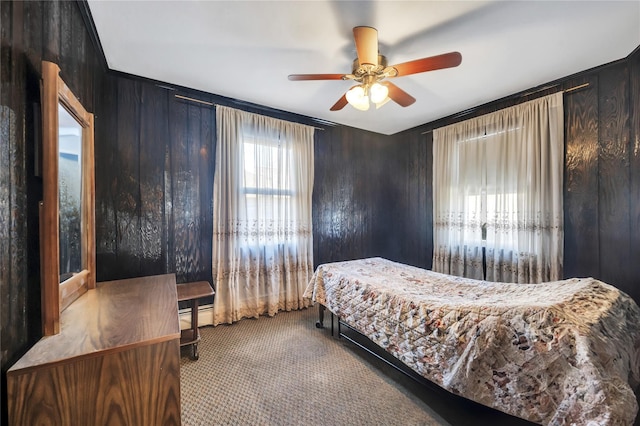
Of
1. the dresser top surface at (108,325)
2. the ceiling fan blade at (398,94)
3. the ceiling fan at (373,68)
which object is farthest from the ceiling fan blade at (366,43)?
the dresser top surface at (108,325)

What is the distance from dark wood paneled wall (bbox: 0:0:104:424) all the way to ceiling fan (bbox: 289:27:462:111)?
1383 millimetres

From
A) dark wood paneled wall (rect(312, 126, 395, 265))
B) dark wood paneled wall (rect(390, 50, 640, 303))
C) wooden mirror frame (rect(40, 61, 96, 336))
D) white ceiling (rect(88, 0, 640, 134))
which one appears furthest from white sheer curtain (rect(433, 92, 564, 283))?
wooden mirror frame (rect(40, 61, 96, 336))

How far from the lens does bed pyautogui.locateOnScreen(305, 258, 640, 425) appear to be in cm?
106

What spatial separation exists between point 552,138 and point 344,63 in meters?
2.27

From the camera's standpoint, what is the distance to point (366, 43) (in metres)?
1.68

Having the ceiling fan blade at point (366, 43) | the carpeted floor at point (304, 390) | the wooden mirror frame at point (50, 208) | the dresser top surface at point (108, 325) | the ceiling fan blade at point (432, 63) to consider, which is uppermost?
the ceiling fan blade at point (366, 43)

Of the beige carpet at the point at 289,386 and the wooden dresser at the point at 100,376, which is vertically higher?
the wooden dresser at the point at 100,376

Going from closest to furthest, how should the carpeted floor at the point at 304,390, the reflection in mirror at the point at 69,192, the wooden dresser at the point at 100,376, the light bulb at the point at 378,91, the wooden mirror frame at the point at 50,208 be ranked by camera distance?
the wooden dresser at the point at 100,376
the wooden mirror frame at the point at 50,208
the reflection in mirror at the point at 69,192
the carpeted floor at the point at 304,390
the light bulb at the point at 378,91

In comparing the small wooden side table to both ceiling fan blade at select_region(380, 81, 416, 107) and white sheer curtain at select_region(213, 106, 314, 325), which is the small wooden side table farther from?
ceiling fan blade at select_region(380, 81, 416, 107)

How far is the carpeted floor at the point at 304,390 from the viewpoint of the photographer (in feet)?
5.16

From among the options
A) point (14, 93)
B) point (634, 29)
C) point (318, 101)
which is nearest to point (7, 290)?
point (14, 93)

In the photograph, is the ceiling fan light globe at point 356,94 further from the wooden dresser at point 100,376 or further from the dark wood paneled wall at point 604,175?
the dark wood paneled wall at point 604,175

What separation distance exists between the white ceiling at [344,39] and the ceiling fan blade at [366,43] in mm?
173

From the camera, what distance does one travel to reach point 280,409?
1640 millimetres
